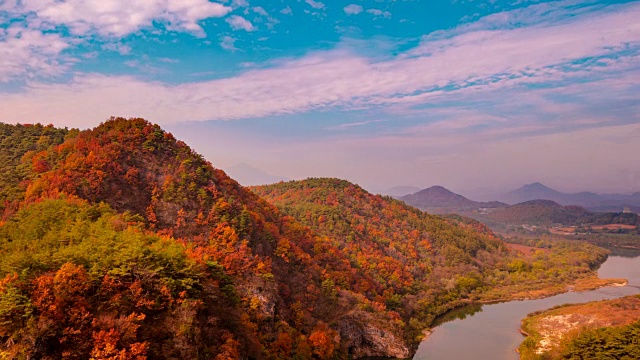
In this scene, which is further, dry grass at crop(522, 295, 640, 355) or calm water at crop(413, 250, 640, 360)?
dry grass at crop(522, 295, 640, 355)

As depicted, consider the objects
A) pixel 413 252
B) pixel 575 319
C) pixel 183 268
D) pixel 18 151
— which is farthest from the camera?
pixel 413 252

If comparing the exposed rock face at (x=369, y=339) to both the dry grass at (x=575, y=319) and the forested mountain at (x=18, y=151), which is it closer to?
the dry grass at (x=575, y=319)

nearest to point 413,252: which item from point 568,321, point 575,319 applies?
point 568,321

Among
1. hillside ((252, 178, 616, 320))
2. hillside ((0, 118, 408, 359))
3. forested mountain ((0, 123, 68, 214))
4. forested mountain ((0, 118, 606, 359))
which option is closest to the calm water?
forested mountain ((0, 118, 606, 359))

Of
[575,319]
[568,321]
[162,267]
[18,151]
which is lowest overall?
[568,321]

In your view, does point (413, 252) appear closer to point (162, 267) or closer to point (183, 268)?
point (183, 268)

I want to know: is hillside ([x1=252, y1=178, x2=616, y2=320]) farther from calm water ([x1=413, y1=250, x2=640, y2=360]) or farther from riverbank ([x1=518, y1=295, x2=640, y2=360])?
riverbank ([x1=518, y1=295, x2=640, y2=360])

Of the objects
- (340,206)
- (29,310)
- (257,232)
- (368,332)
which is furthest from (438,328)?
(29,310)
